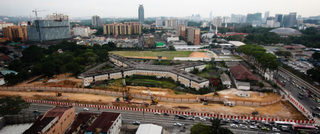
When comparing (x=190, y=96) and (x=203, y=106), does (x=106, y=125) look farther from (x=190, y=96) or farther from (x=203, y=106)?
(x=190, y=96)

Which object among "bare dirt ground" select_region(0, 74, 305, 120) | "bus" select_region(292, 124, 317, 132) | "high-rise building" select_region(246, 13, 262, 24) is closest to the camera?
"bus" select_region(292, 124, 317, 132)

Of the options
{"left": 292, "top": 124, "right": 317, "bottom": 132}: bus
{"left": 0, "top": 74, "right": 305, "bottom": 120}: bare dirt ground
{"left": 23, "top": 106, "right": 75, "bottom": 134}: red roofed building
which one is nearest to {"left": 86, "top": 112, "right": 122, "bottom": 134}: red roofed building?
{"left": 23, "top": 106, "right": 75, "bottom": 134}: red roofed building

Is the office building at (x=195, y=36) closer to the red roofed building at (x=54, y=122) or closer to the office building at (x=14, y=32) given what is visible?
Result: the red roofed building at (x=54, y=122)

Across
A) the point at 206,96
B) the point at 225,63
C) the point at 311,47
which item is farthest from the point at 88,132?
the point at 311,47

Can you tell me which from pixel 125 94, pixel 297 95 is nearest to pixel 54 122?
pixel 125 94

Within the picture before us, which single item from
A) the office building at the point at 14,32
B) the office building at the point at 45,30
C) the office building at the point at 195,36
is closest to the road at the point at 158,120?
the office building at the point at 195,36

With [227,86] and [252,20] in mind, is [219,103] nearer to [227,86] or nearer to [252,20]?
[227,86]

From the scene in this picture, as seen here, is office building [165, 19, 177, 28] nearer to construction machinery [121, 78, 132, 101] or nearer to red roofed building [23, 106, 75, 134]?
construction machinery [121, 78, 132, 101]
